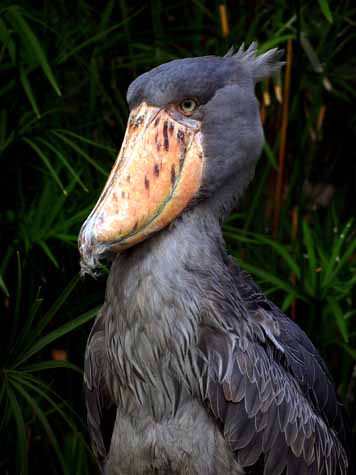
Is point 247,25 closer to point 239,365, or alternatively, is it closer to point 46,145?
point 46,145

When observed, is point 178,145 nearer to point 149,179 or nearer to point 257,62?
point 149,179

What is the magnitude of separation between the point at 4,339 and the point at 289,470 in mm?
1234

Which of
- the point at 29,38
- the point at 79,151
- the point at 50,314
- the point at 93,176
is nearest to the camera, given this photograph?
the point at 50,314

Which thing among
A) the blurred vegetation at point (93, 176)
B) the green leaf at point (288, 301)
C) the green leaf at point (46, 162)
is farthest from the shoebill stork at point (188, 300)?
the green leaf at point (288, 301)

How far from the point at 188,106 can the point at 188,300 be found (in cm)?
41

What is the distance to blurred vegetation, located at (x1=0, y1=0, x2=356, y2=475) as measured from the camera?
3.06 metres

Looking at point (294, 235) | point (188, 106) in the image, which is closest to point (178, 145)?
point (188, 106)

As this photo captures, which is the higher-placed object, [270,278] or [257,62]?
[257,62]

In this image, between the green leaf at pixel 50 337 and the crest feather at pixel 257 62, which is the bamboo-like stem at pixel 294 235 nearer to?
the green leaf at pixel 50 337

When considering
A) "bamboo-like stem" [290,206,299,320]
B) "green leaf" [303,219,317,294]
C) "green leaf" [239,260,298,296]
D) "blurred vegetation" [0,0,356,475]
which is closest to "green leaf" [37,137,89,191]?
"blurred vegetation" [0,0,356,475]

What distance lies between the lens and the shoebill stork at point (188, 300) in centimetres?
217

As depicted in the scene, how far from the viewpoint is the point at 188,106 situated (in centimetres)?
220

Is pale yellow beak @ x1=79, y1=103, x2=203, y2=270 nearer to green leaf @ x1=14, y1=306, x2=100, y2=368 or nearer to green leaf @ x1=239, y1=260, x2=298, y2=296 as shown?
green leaf @ x1=14, y1=306, x2=100, y2=368

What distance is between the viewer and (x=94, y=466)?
326 cm
